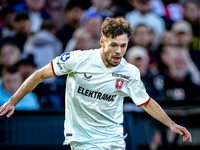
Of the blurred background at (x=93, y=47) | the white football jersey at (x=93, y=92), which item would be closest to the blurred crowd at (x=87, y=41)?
the blurred background at (x=93, y=47)

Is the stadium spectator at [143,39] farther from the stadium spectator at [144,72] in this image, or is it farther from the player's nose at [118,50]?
the player's nose at [118,50]

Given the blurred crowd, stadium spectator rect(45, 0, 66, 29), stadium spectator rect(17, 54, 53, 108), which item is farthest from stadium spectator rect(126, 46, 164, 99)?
stadium spectator rect(45, 0, 66, 29)

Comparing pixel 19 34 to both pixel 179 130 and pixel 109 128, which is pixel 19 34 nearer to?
pixel 109 128

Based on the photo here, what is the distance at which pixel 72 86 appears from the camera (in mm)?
3752

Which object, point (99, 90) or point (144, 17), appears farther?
point (144, 17)

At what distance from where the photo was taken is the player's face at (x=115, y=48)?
354 centimetres

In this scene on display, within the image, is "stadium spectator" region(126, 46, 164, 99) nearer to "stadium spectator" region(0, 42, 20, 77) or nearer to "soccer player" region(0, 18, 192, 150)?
"stadium spectator" region(0, 42, 20, 77)

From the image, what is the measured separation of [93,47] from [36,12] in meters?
1.77

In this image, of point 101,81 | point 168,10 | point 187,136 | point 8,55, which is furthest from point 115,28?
point 168,10

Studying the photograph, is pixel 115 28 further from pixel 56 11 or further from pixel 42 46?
pixel 56 11

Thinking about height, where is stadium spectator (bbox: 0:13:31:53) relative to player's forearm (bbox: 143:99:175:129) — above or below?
above

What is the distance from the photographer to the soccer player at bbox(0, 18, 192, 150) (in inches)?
143

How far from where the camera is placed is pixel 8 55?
21.2 ft

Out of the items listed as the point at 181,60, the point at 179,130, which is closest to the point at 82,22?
the point at 181,60
